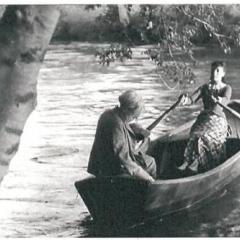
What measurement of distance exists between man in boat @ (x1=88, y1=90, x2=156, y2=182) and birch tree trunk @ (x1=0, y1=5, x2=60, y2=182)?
504 millimetres

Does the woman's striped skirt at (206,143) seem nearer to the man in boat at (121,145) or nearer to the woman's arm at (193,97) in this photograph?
the woman's arm at (193,97)

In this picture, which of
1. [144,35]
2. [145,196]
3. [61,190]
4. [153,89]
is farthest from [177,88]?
[61,190]

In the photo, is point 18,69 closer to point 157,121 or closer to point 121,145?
point 121,145

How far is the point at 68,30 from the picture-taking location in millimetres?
2184

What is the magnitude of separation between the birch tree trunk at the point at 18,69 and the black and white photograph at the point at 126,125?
0.43 m

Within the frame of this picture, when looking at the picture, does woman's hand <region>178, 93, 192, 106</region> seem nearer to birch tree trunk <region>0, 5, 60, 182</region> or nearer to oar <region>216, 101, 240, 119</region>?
oar <region>216, 101, 240, 119</region>

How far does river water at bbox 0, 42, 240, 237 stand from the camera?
2105 mm

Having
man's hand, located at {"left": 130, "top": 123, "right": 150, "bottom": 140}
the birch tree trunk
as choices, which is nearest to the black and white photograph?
man's hand, located at {"left": 130, "top": 123, "right": 150, "bottom": 140}

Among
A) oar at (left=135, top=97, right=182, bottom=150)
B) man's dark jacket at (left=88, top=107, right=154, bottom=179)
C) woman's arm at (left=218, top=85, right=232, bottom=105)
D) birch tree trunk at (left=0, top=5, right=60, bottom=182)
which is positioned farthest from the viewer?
woman's arm at (left=218, top=85, right=232, bottom=105)

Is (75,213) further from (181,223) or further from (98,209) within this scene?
(181,223)

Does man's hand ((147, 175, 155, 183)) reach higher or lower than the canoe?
higher

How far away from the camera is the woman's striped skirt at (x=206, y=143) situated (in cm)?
228

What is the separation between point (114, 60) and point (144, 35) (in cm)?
17

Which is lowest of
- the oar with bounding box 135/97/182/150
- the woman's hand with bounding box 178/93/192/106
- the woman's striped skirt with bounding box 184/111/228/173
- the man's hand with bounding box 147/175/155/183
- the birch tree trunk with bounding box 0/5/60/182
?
the man's hand with bounding box 147/175/155/183
